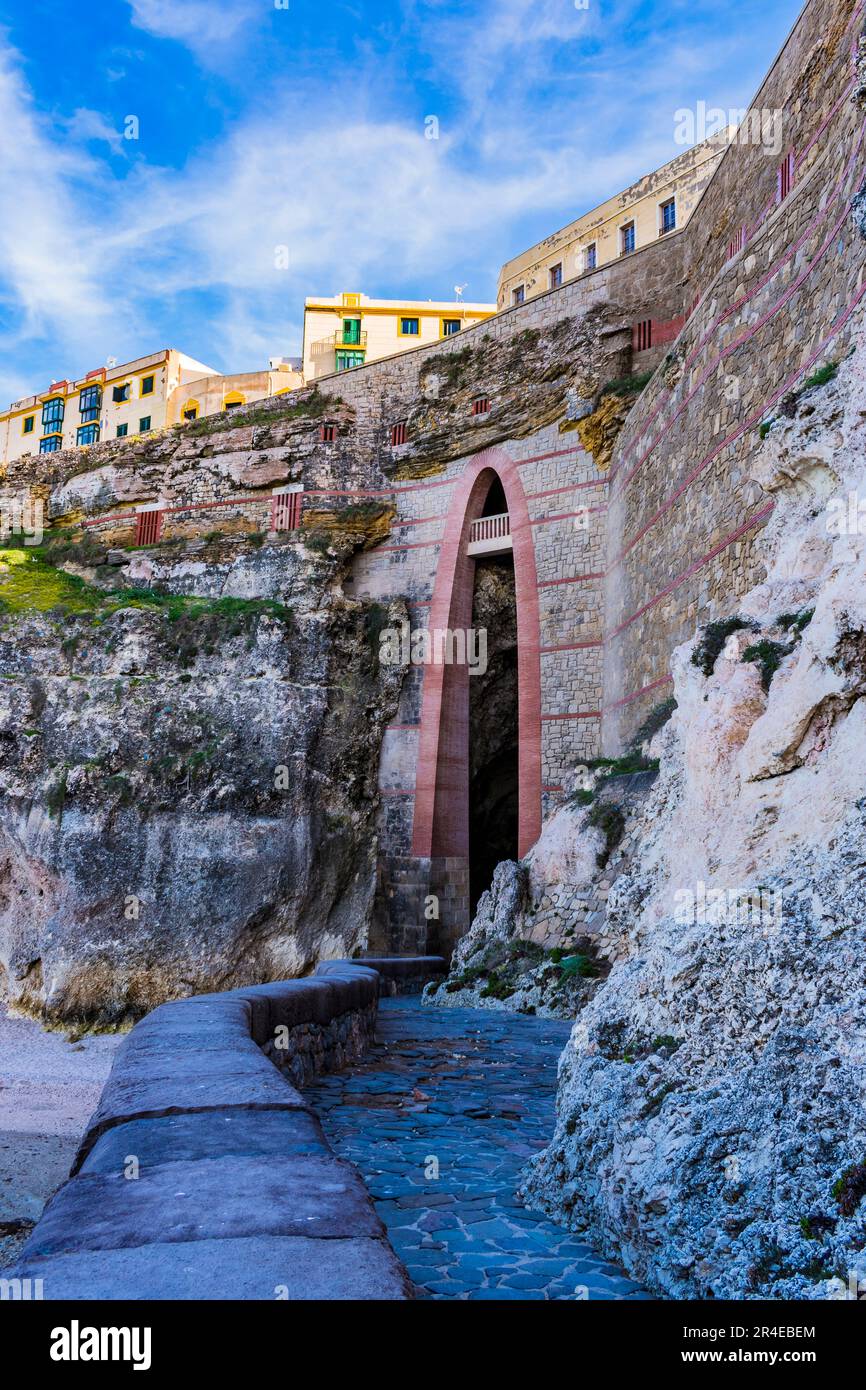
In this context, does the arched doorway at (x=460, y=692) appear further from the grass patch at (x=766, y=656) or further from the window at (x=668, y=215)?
the grass patch at (x=766, y=656)

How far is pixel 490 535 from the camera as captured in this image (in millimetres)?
16328

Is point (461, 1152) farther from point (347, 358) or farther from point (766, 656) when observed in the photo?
point (347, 358)

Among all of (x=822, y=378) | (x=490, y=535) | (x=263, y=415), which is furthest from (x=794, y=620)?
(x=263, y=415)

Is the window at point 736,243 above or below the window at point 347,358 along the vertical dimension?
below

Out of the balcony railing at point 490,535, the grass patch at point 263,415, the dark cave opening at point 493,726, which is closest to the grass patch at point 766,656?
the balcony railing at point 490,535

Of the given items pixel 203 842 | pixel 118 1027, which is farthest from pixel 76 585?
pixel 118 1027

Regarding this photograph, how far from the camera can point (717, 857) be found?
3586mm

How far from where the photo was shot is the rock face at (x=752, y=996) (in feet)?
7.39

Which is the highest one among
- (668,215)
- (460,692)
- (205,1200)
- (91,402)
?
(91,402)

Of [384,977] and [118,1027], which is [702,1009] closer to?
[384,977]

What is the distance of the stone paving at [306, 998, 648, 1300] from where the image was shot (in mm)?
2682

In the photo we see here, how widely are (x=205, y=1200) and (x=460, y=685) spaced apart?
14.4 meters

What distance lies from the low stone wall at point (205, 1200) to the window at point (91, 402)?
36.6m
